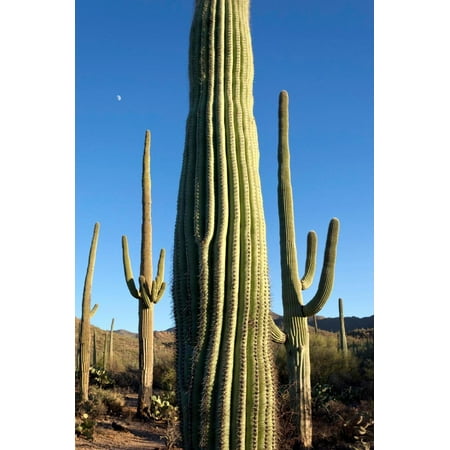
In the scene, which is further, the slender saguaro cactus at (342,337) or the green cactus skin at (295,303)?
the slender saguaro cactus at (342,337)

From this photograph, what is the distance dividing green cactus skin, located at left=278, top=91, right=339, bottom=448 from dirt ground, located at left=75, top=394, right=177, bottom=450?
1.16 meters

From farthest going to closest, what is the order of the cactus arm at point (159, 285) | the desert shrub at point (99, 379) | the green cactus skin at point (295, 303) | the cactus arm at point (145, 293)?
the desert shrub at point (99, 379), the cactus arm at point (159, 285), the cactus arm at point (145, 293), the green cactus skin at point (295, 303)

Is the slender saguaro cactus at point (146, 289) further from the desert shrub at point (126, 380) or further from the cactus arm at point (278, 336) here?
the desert shrub at point (126, 380)

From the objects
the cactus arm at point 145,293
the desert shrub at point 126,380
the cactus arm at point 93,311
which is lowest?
the desert shrub at point 126,380

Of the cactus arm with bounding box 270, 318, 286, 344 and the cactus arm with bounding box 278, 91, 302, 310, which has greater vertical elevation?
the cactus arm with bounding box 278, 91, 302, 310

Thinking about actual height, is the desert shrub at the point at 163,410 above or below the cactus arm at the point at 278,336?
below

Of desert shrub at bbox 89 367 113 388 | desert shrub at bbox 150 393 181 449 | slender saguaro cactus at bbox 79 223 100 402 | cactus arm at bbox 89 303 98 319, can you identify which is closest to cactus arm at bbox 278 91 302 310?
desert shrub at bbox 150 393 181 449

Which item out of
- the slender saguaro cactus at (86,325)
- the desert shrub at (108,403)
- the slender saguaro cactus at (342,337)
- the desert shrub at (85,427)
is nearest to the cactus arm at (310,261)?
the desert shrub at (85,427)

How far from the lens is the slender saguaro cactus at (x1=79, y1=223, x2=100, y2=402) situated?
7.03m

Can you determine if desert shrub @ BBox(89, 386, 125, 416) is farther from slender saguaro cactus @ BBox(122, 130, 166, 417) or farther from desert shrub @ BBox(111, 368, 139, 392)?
desert shrub @ BBox(111, 368, 139, 392)

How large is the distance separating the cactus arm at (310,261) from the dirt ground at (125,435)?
5.95 ft

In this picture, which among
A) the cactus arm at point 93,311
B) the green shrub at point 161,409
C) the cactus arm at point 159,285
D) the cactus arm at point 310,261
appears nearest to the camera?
the cactus arm at point 310,261

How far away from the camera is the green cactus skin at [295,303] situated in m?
5.09
